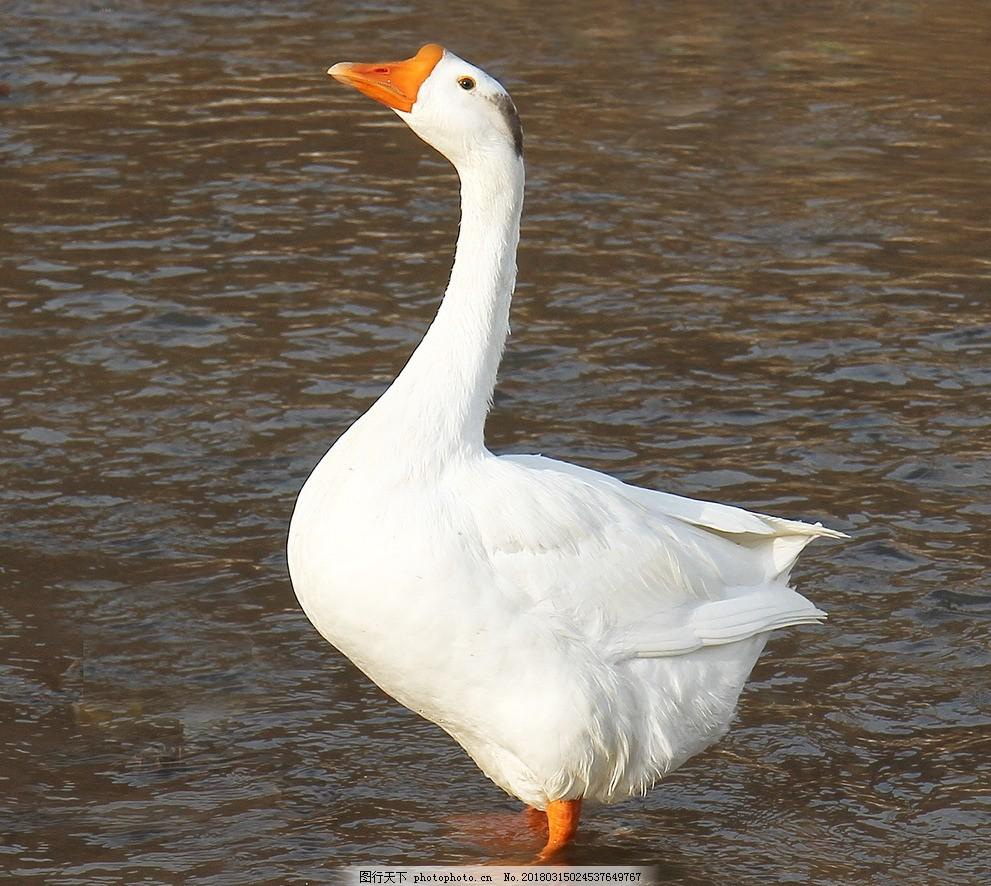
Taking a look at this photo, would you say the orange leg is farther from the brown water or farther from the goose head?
the goose head

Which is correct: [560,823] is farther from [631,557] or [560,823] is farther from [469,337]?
[469,337]

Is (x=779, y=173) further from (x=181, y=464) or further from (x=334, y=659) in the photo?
(x=334, y=659)

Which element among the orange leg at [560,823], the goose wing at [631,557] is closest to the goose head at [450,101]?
the goose wing at [631,557]

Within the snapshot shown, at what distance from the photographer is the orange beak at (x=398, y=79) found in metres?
5.40

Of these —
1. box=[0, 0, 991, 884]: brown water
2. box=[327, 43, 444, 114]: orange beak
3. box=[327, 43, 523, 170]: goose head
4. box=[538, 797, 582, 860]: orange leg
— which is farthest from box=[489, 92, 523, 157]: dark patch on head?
box=[0, 0, 991, 884]: brown water

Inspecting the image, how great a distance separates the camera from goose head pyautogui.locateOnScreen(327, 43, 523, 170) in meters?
5.33

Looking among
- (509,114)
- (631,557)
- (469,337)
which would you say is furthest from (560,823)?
(509,114)

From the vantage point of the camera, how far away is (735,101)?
42.1 ft

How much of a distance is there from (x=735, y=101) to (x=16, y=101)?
5178mm

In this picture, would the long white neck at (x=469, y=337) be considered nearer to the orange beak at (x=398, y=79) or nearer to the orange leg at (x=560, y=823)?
the orange beak at (x=398, y=79)

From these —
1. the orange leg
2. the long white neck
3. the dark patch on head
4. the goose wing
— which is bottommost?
the orange leg

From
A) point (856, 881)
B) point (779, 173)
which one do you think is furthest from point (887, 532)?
point (779, 173)

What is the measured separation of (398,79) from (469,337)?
2.70 ft

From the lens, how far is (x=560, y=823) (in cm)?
564
